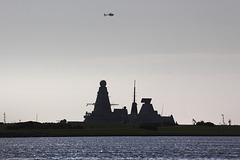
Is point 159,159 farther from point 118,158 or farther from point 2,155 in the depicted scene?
point 2,155

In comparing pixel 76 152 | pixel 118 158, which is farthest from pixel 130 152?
pixel 118 158

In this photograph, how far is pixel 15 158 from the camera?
12450cm

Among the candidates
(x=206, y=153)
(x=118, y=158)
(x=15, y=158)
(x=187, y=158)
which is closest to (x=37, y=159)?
(x=15, y=158)

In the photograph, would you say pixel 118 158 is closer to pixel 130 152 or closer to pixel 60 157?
pixel 60 157

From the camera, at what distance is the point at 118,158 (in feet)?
404

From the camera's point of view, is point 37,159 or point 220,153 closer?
point 37,159

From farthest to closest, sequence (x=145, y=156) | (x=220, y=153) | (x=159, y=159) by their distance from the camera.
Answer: (x=220, y=153) < (x=145, y=156) < (x=159, y=159)

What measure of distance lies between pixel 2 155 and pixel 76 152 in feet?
48.7

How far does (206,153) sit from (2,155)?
3585 centimetres

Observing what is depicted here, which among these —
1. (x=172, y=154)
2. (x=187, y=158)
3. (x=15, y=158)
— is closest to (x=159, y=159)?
(x=187, y=158)

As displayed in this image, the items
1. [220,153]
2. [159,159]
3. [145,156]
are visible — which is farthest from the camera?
[220,153]

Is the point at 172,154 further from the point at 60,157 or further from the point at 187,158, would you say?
the point at 60,157

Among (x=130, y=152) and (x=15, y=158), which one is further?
(x=130, y=152)

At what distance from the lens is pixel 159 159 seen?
120375 mm
